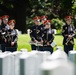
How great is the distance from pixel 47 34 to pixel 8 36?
1401 millimetres

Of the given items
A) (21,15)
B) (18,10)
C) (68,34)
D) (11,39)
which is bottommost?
(11,39)

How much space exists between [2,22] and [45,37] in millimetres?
2061

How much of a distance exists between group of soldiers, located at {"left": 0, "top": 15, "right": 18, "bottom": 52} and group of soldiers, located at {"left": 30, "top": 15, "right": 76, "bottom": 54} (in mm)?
622

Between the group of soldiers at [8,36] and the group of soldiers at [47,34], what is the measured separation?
0.62 m

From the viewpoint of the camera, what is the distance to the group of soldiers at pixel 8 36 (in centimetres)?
1305

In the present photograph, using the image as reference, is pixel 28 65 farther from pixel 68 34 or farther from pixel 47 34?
pixel 68 34

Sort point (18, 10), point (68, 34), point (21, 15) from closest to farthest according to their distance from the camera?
point (68, 34) < point (21, 15) < point (18, 10)

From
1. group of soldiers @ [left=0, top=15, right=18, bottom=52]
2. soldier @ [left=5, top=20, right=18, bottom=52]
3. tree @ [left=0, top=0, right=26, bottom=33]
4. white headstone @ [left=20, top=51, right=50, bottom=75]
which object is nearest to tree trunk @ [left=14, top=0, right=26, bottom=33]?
tree @ [left=0, top=0, right=26, bottom=33]

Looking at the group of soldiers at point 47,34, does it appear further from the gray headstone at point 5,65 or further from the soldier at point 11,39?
the gray headstone at point 5,65

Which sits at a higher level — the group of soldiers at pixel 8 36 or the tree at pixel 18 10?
the tree at pixel 18 10

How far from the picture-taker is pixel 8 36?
13.2 meters

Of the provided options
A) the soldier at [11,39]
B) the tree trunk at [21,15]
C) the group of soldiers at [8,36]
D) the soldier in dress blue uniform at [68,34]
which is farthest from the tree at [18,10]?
the soldier in dress blue uniform at [68,34]

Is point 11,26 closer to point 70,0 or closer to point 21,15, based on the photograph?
point 70,0

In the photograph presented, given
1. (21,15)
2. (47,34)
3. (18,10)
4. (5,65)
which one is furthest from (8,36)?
(18,10)
